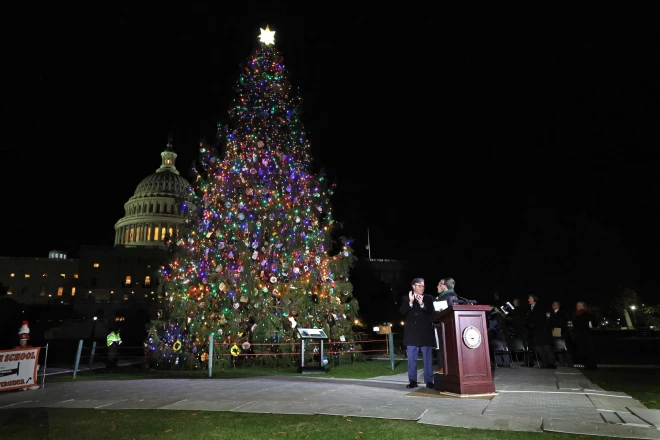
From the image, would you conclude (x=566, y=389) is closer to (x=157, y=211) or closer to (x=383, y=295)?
(x=383, y=295)

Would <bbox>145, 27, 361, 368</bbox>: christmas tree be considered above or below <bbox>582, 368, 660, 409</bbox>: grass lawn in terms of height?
above

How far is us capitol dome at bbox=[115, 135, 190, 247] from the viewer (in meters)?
100

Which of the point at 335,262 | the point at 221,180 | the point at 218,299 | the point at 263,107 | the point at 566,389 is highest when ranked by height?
the point at 263,107

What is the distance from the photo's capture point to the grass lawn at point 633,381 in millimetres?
7980

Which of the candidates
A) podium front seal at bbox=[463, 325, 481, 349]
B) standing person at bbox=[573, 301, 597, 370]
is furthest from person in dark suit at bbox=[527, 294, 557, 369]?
podium front seal at bbox=[463, 325, 481, 349]

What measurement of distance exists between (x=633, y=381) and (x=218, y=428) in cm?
963

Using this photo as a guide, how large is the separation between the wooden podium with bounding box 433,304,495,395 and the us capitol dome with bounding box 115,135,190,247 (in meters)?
96.7

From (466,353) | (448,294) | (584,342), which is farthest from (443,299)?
(584,342)

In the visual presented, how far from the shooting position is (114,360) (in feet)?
61.9

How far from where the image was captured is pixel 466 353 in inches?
307

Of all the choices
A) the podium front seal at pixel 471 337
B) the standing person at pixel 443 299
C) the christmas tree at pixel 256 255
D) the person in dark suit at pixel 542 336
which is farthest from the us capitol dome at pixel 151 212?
the podium front seal at pixel 471 337

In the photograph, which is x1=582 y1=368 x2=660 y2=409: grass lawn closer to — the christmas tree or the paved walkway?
the paved walkway

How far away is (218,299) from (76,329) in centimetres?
6219

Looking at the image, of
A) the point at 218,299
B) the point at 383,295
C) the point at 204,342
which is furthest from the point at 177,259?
the point at 383,295
